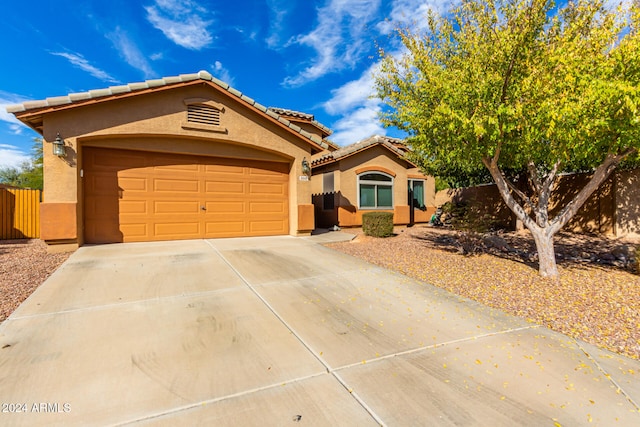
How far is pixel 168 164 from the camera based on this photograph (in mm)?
8773

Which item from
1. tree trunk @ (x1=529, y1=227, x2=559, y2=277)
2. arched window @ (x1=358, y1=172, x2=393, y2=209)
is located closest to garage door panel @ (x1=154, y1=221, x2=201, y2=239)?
arched window @ (x1=358, y1=172, x2=393, y2=209)

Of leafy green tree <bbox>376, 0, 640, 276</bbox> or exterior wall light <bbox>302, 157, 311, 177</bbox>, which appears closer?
leafy green tree <bbox>376, 0, 640, 276</bbox>

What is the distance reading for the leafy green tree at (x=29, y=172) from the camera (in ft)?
81.5

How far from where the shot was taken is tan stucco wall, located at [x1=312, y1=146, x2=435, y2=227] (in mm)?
12328

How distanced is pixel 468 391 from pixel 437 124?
14.2 ft

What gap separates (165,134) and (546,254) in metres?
9.85

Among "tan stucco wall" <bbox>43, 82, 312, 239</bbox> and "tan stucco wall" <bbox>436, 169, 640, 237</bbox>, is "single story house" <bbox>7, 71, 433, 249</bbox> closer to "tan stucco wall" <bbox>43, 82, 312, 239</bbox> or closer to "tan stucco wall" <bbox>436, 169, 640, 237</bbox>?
"tan stucco wall" <bbox>43, 82, 312, 239</bbox>

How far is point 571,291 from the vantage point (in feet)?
15.4

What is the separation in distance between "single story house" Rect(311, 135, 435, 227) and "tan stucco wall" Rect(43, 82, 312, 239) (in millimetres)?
2444

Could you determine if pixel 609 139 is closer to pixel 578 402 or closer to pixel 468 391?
pixel 578 402

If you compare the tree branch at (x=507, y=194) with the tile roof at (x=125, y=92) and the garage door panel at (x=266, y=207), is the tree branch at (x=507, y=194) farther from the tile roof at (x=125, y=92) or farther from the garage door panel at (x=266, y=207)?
the garage door panel at (x=266, y=207)

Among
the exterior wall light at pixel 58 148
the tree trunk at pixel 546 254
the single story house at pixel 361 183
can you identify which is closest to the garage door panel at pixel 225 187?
the exterior wall light at pixel 58 148

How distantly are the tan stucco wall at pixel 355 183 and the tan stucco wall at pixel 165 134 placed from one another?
8.05ft

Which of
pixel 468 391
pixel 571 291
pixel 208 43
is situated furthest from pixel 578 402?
pixel 208 43
